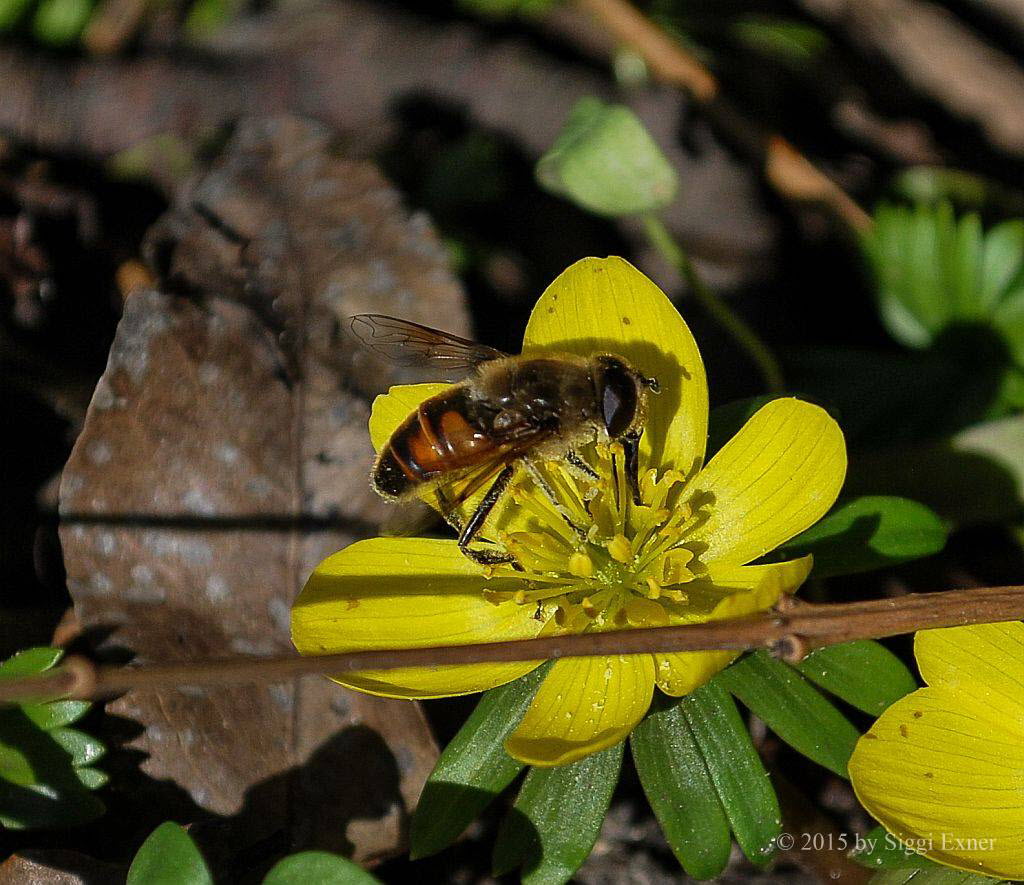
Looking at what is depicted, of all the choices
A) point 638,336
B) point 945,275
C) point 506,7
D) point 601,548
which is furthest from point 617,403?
point 506,7

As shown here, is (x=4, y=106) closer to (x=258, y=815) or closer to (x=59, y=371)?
(x=59, y=371)

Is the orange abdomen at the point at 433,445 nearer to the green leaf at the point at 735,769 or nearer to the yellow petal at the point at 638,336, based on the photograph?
the yellow petal at the point at 638,336

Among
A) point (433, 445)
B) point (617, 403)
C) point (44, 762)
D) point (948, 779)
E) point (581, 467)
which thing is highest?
point (617, 403)

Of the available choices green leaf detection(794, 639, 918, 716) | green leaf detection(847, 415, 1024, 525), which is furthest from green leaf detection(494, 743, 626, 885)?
green leaf detection(847, 415, 1024, 525)

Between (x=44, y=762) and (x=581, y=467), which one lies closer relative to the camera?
(x=44, y=762)

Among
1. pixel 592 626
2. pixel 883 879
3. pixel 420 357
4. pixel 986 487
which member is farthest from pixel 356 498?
pixel 986 487

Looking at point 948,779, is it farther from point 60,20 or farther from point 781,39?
point 60,20

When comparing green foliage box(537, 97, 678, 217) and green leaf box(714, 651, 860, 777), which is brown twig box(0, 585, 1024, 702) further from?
green foliage box(537, 97, 678, 217)
